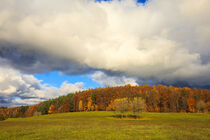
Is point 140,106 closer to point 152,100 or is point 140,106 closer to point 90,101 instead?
point 152,100

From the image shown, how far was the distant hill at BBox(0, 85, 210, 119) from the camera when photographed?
402 feet

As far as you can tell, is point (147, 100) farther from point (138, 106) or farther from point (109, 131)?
point (109, 131)

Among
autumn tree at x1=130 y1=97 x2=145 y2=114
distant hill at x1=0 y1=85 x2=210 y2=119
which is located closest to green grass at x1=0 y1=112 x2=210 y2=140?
autumn tree at x1=130 y1=97 x2=145 y2=114

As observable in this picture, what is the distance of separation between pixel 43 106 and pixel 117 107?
11294 cm

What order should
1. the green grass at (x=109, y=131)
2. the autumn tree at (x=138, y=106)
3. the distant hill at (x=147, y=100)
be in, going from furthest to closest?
the distant hill at (x=147, y=100) < the autumn tree at (x=138, y=106) < the green grass at (x=109, y=131)

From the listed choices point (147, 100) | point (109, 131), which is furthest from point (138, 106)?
point (147, 100)

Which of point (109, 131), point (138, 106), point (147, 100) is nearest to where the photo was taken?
point (109, 131)

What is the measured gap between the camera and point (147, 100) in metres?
134

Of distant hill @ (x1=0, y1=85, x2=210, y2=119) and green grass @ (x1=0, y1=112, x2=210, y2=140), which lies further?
distant hill @ (x1=0, y1=85, x2=210, y2=119)

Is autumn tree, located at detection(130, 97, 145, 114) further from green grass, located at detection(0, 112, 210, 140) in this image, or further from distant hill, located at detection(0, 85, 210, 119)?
distant hill, located at detection(0, 85, 210, 119)

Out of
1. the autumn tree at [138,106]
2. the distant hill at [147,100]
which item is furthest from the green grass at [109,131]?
the distant hill at [147,100]

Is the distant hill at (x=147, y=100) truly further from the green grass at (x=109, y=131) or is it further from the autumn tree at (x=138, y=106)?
the green grass at (x=109, y=131)

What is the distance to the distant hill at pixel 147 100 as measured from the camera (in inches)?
4828

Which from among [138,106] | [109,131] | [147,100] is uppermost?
[138,106]
